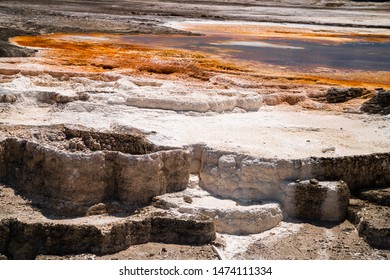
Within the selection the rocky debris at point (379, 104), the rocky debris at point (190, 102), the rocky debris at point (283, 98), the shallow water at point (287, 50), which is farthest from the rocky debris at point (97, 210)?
the shallow water at point (287, 50)

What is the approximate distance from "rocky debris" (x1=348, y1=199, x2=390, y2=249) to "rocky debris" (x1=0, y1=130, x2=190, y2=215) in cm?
186

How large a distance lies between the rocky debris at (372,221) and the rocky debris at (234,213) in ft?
2.59

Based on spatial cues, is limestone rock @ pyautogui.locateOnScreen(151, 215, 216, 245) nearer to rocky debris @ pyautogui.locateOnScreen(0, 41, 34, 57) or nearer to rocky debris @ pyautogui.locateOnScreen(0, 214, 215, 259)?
rocky debris @ pyautogui.locateOnScreen(0, 214, 215, 259)

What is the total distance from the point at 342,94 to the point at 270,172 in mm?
3431

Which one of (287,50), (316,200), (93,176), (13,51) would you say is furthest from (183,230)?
(287,50)

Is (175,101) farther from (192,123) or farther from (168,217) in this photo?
(168,217)

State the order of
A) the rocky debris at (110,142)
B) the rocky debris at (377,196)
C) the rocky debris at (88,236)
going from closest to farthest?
the rocky debris at (88,236)
the rocky debris at (377,196)
the rocky debris at (110,142)

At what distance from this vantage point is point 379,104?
8492mm

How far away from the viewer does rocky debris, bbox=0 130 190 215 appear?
6184mm

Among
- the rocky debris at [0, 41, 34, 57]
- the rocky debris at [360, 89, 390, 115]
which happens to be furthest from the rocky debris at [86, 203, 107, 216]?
the rocky debris at [0, 41, 34, 57]

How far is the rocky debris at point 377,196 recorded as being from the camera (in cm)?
650

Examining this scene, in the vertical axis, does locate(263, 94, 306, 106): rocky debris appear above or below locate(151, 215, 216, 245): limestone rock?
above

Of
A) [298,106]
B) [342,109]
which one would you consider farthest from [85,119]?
[342,109]

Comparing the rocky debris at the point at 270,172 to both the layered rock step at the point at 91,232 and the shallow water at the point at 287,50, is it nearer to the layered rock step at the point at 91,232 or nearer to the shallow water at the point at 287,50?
the layered rock step at the point at 91,232
